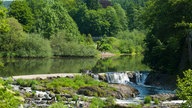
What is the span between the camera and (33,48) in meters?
54.6

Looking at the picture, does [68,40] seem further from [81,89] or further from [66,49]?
[81,89]

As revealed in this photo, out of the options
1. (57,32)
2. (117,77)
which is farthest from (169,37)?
(57,32)

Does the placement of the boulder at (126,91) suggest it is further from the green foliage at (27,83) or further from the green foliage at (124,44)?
the green foliage at (124,44)

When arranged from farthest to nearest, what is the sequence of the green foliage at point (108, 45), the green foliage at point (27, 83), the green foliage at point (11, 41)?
the green foliage at point (108, 45), the green foliage at point (11, 41), the green foliage at point (27, 83)

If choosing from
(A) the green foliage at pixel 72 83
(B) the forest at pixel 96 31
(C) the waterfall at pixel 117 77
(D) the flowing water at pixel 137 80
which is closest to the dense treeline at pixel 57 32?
(B) the forest at pixel 96 31

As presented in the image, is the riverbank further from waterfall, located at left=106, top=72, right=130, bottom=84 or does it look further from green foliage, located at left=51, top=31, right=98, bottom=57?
green foliage, located at left=51, top=31, right=98, bottom=57

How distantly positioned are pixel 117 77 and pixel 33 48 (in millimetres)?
23679

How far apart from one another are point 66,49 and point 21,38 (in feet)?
26.6

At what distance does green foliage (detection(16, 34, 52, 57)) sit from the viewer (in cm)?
5378

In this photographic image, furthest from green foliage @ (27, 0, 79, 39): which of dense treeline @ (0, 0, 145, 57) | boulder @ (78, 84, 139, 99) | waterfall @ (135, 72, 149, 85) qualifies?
boulder @ (78, 84, 139, 99)

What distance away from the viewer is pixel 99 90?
85.6 feet

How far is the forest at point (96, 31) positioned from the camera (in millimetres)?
32562

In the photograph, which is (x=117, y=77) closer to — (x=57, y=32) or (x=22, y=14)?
(x=57, y=32)

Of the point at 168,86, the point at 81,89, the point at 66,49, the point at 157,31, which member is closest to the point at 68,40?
the point at 66,49
